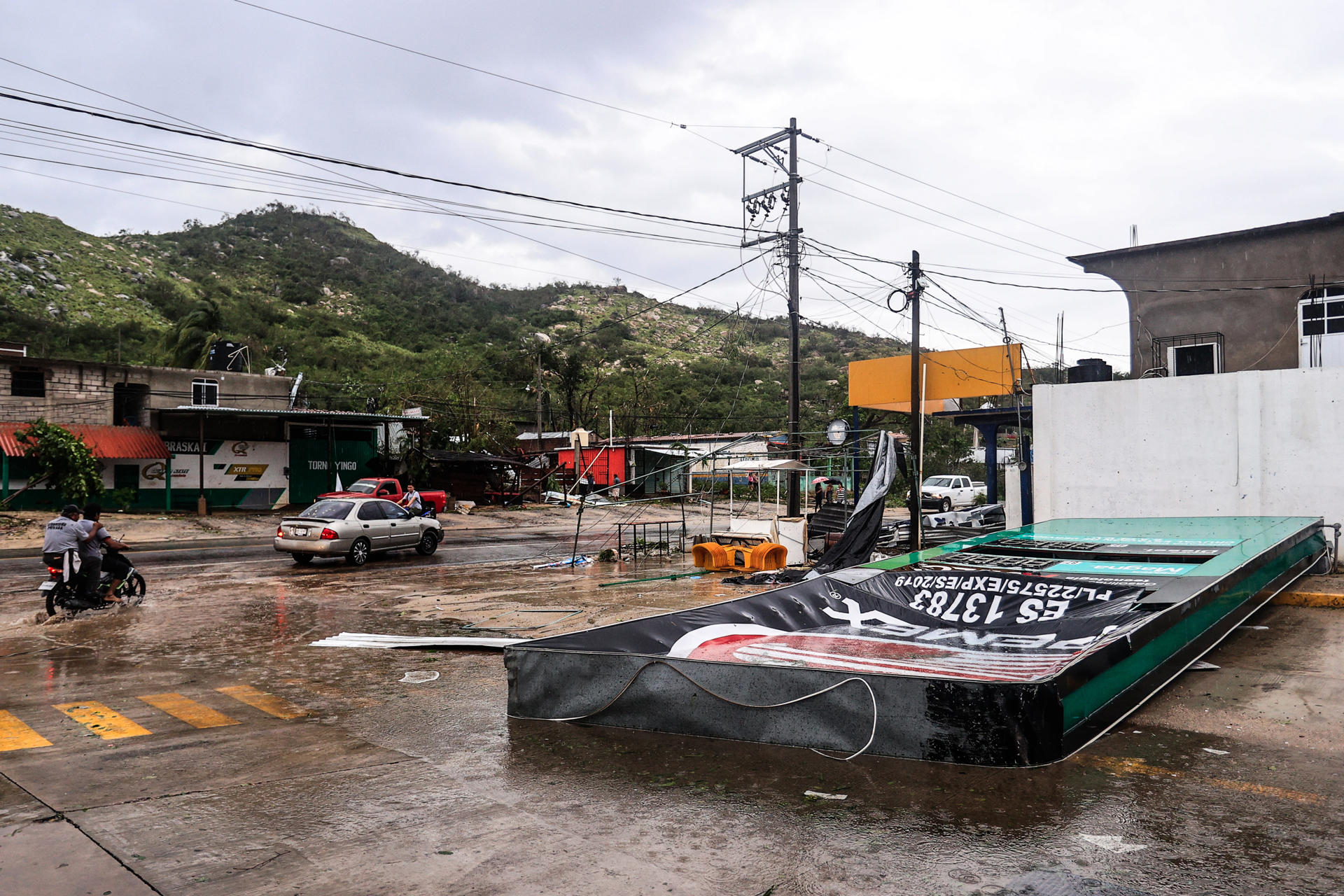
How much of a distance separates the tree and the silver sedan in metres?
11.1

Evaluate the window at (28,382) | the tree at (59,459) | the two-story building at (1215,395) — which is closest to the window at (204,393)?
the window at (28,382)

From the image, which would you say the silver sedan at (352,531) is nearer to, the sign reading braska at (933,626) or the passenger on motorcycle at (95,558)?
the passenger on motorcycle at (95,558)

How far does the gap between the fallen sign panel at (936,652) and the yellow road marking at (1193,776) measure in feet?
0.74

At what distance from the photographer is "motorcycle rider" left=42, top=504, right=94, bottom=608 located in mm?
12367

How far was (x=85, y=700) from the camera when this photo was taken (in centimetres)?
784

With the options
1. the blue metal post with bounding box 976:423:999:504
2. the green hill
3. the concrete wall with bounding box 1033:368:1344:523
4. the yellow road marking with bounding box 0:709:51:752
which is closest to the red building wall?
the green hill

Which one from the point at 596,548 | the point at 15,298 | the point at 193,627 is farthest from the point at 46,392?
the point at 15,298

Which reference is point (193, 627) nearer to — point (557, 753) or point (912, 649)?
point (557, 753)

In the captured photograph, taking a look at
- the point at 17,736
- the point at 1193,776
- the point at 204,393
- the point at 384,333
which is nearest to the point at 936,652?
the point at 1193,776

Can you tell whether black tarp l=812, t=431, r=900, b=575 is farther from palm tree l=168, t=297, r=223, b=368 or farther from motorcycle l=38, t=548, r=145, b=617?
palm tree l=168, t=297, r=223, b=368

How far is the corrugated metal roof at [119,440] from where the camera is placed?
28.6 m

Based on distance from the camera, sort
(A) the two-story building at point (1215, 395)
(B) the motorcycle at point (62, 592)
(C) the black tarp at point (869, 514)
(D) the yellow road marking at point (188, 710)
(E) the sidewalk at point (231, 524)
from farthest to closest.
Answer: (E) the sidewalk at point (231, 524), (C) the black tarp at point (869, 514), (A) the two-story building at point (1215, 395), (B) the motorcycle at point (62, 592), (D) the yellow road marking at point (188, 710)

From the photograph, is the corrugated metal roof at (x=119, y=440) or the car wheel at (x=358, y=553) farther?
the corrugated metal roof at (x=119, y=440)

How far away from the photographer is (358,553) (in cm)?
2059
